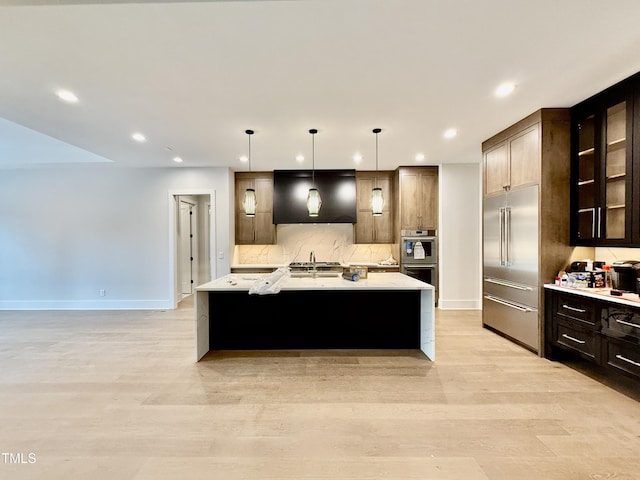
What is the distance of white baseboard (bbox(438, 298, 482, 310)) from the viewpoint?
5.32m

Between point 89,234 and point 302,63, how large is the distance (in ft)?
18.1

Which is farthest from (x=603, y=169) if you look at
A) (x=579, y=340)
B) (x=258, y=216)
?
(x=258, y=216)

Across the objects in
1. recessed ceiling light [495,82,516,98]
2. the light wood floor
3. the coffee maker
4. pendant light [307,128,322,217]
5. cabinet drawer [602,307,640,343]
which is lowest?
the light wood floor

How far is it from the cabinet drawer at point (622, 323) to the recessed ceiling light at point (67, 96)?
5209 mm

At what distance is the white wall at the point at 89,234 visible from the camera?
213 inches

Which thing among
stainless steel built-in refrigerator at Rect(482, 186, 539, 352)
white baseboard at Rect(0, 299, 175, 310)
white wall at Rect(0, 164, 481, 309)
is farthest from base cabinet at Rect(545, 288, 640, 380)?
white baseboard at Rect(0, 299, 175, 310)

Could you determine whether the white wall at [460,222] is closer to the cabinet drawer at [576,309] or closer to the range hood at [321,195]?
the range hood at [321,195]

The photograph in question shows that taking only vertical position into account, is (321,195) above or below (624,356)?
above

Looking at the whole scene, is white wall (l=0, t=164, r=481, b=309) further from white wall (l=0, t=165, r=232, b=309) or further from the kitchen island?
the kitchen island

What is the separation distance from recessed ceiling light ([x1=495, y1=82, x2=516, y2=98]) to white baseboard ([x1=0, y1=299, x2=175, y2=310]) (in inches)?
231

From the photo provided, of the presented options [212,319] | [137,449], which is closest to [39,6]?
[137,449]

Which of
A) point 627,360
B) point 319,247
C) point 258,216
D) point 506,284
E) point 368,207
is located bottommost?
point 627,360

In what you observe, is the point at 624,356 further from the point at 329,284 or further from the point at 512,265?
the point at 329,284

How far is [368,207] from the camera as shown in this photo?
5.78 metres
